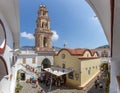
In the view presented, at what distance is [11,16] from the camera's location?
245 inches

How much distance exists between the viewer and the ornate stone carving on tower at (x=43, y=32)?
71.3 feet

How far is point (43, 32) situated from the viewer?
21.9 m

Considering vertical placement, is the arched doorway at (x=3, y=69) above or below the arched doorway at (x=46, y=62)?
above

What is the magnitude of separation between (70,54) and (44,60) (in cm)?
592

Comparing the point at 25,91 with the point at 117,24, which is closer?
the point at 117,24

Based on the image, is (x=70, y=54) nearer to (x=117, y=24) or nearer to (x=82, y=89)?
(x=82, y=89)

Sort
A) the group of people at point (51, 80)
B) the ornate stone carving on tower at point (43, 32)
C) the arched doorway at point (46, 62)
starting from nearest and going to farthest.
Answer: the group of people at point (51, 80)
the ornate stone carving on tower at point (43, 32)
the arched doorway at point (46, 62)

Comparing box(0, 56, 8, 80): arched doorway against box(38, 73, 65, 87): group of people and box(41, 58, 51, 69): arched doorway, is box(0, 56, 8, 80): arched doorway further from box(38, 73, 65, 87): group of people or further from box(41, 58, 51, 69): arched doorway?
box(41, 58, 51, 69): arched doorway

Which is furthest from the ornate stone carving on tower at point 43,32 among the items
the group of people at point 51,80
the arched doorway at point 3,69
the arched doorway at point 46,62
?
the arched doorway at point 3,69

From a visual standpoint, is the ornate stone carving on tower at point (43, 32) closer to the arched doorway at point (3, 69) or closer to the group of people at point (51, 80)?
the group of people at point (51, 80)

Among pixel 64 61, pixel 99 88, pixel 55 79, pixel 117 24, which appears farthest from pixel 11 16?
pixel 64 61

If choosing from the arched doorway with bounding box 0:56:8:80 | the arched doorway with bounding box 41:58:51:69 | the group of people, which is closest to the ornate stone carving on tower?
the arched doorway with bounding box 41:58:51:69

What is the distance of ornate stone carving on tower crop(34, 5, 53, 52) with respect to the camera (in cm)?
2172

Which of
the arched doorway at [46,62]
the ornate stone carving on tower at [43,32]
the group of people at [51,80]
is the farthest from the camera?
the arched doorway at [46,62]
